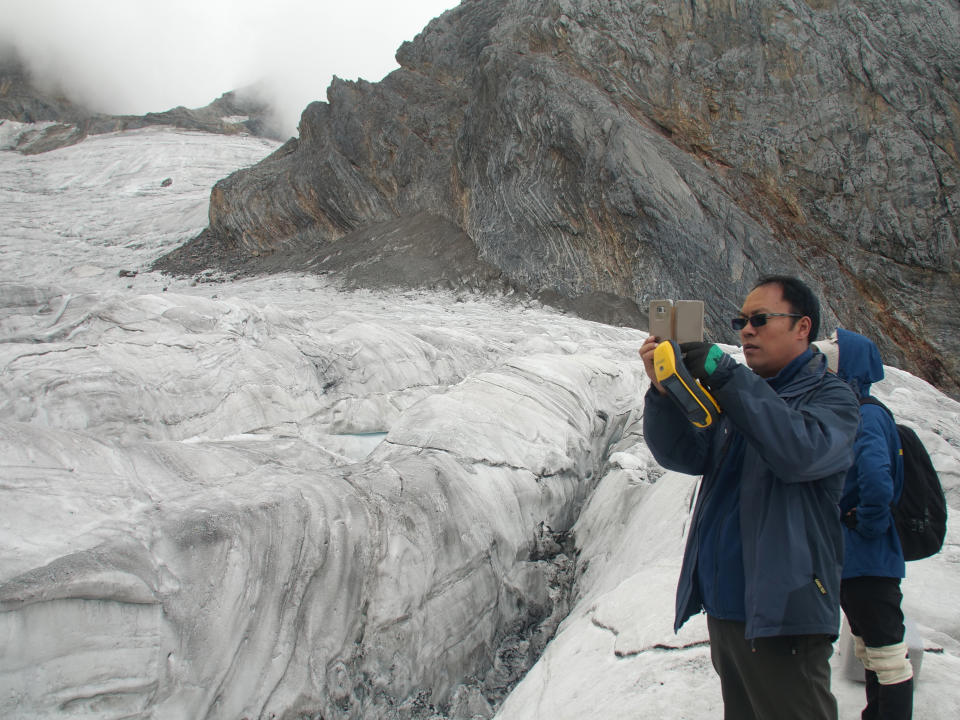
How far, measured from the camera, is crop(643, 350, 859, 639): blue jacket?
161 centimetres

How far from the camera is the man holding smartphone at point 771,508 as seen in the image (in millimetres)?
1625

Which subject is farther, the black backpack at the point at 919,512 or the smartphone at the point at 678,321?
the black backpack at the point at 919,512

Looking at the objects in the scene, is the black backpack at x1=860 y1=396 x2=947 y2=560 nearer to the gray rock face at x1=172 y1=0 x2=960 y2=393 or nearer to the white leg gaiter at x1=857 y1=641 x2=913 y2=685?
the white leg gaiter at x1=857 y1=641 x2=913 y2=685

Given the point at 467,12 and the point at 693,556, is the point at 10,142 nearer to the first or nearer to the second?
the point at 467,12

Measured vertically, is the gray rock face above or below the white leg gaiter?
above

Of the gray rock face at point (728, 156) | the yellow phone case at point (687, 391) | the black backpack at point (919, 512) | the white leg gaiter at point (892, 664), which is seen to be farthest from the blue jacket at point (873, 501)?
the gray rock face at point (728, 156)

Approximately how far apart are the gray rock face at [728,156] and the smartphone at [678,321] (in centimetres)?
1245

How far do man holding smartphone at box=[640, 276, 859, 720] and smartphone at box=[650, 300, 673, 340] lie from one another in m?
0.02

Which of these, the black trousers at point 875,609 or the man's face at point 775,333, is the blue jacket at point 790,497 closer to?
the man's face at point 775,333

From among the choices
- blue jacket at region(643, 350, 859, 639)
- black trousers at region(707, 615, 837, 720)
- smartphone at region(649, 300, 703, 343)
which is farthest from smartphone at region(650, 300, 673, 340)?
black trousers at region(707, 615, 837, 720)

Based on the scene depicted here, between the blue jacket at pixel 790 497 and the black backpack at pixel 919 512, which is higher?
the blue jacket at pixel 790 497

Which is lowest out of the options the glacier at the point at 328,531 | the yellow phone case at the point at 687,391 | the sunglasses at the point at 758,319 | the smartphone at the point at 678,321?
the glacier at the point at 328,531

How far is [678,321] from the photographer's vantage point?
1816 mm

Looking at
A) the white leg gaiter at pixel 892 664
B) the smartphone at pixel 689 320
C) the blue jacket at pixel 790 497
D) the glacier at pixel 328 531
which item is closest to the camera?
the blue jacket at pixel 790 497
